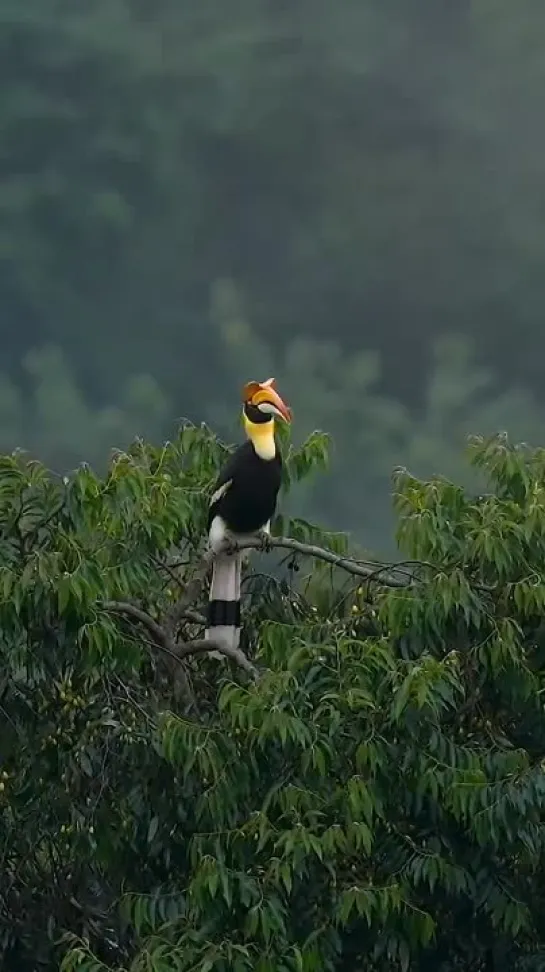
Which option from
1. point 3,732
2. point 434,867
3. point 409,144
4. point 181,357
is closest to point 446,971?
point 434,867

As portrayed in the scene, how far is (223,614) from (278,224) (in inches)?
129

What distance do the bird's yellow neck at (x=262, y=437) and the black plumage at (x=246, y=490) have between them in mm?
12

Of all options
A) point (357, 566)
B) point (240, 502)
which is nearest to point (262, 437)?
point (240, 502)

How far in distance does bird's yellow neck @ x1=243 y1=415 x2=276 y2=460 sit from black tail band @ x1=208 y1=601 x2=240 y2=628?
1.17 ft

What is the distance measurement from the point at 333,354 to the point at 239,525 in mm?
2952

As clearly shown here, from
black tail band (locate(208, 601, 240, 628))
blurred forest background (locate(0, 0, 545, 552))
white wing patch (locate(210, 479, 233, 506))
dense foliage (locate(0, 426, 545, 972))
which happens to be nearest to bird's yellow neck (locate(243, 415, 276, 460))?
white wing patch (locate(210, 479, 233, 506))

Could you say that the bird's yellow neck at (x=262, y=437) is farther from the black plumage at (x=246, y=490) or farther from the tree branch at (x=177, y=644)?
the tree branch at (x=177, y=644)

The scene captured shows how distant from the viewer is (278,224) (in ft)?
20.9

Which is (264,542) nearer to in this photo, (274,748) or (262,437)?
(262,437)

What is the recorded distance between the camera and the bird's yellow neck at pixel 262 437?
357 cm

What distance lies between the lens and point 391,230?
→ 252 inches

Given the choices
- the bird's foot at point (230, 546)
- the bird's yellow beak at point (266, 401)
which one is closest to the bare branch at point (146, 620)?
the bird's foot at point (230, 546)

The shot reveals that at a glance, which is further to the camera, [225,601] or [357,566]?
[225,601]

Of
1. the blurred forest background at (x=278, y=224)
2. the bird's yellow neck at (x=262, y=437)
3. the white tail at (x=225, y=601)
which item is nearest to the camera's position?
the white tail at (x=225, y=601)
